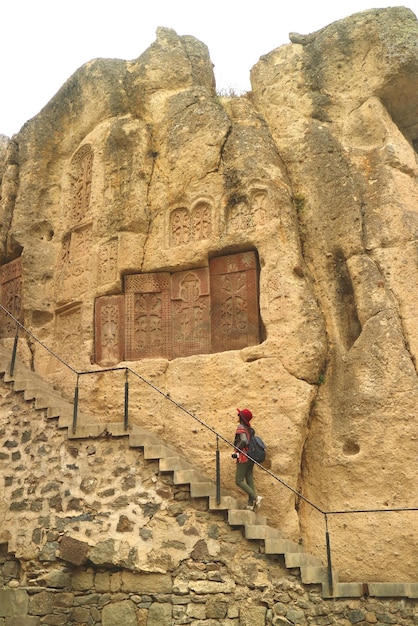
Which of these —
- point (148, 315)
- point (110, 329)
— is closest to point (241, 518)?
point (148, 315)

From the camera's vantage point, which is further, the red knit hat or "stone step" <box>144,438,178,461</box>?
the red knit hat

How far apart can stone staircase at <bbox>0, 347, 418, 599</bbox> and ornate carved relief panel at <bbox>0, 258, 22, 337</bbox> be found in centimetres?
353

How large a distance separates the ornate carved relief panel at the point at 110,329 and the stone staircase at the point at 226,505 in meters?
1.61

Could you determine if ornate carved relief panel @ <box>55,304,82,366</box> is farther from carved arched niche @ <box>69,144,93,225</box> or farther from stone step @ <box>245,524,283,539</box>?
stone step @ <box>245,524,283,539</box>

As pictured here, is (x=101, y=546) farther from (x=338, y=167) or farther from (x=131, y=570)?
(x=338, y=167)

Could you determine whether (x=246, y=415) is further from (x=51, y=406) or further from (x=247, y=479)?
(x=51, y=406)

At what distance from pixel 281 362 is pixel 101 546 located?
4.03 metres

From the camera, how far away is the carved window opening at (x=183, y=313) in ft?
38.7

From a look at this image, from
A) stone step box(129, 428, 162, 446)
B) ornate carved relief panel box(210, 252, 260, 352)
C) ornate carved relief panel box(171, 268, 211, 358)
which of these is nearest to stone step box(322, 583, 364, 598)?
stone step box(129, 428, 162, 446)

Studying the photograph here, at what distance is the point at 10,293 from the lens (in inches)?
582

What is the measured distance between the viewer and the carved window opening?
11797 mm

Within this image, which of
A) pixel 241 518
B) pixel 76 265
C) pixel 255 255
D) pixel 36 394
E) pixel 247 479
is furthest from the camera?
pixel 76 265

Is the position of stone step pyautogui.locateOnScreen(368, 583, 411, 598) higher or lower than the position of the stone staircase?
lower

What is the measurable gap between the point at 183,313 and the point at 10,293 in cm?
475
